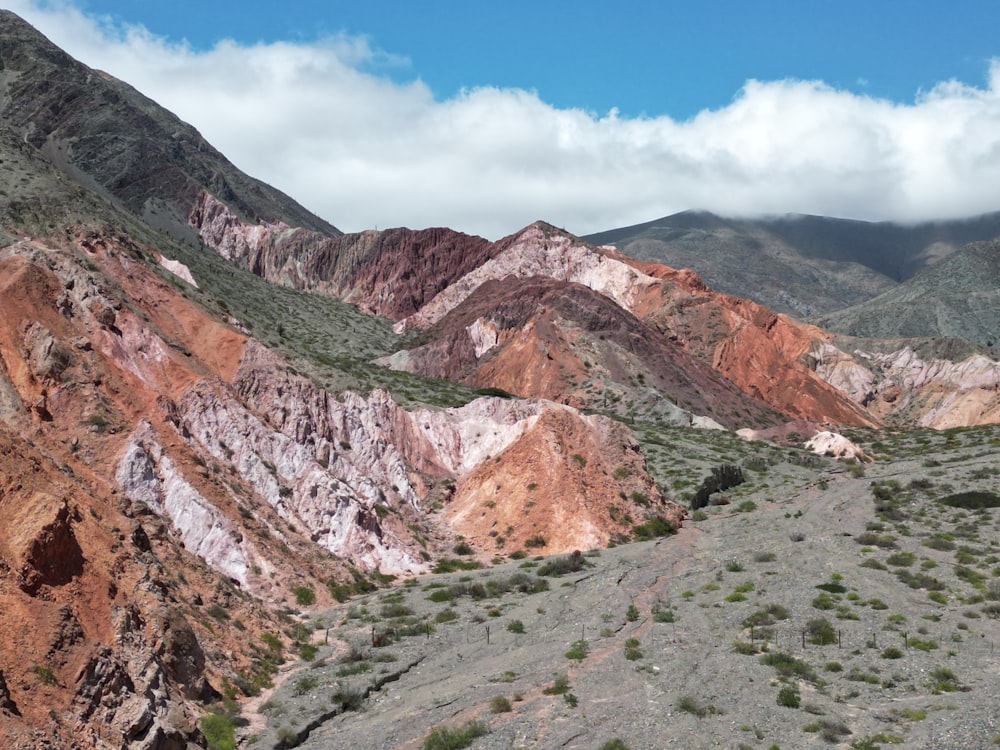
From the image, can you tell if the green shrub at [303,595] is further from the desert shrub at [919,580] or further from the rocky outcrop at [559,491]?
the desert shrub at [919,580]

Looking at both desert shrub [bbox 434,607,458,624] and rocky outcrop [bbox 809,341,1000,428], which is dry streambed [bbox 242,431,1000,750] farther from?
rocky outcrop [bbox 809,341,1000,428]

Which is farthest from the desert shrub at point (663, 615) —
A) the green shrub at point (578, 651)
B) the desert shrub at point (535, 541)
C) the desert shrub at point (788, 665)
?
the desert shrub at point (535, 541)

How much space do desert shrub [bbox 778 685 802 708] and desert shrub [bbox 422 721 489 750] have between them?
669 centimetres

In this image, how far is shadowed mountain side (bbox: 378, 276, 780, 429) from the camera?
88.7m

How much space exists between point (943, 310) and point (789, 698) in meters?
171

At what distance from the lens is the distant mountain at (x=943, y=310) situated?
551 feet

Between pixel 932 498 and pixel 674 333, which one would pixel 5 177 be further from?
pixel 674 333

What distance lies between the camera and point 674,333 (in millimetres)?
117375

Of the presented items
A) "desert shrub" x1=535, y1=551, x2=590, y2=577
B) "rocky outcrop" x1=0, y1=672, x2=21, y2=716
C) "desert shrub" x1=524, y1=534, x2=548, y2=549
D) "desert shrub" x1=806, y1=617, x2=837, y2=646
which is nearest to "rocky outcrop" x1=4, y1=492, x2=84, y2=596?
"rocky outcrop" x1=0, y1=672, x2=21, y2=716

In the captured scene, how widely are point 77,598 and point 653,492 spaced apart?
3310 cm

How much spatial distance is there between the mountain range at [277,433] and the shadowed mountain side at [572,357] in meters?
0.31

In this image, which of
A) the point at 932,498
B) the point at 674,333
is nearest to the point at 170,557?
the point at 932,498

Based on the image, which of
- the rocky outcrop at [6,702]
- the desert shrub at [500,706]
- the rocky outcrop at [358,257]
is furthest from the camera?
the rocky outcrop at [358,257]

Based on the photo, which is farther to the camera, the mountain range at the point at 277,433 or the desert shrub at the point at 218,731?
the mountain range at the point at 277,433
